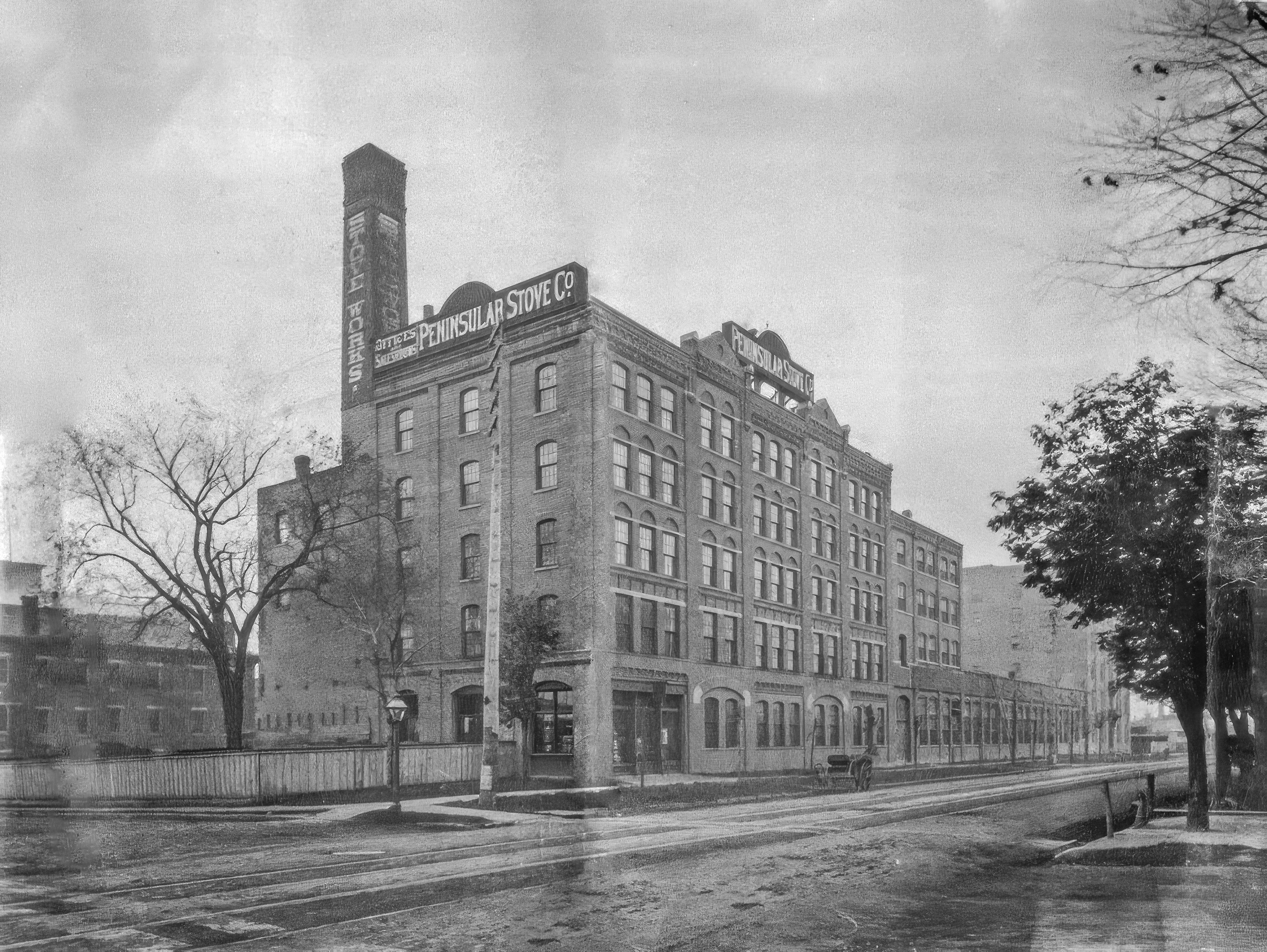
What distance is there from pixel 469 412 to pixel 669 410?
25.0ft

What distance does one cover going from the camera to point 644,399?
4134cm

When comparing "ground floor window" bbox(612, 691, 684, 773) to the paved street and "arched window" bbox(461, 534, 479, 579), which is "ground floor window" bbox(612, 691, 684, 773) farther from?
the paved street

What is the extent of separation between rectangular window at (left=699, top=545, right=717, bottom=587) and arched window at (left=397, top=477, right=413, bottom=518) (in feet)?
38.2

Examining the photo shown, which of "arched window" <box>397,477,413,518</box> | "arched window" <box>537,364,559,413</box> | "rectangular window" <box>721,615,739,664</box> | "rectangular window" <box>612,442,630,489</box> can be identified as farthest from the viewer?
"rectangular window" <box>721,615,739,664</box>

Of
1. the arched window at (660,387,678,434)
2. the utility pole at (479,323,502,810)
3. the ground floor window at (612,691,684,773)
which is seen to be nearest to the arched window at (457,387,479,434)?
the arched window at (660,387,678,434)

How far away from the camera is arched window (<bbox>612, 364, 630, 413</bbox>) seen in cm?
3956

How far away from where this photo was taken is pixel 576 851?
16.8 metres

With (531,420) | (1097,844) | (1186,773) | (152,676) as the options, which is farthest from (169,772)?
(1186,773)

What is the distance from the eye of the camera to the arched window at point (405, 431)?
44.4 meters

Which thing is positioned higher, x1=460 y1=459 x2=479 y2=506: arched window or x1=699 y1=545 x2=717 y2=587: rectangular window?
x1=460 y1=459 x2=479 y2=506: arched window

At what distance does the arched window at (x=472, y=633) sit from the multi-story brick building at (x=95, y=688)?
13.1 m

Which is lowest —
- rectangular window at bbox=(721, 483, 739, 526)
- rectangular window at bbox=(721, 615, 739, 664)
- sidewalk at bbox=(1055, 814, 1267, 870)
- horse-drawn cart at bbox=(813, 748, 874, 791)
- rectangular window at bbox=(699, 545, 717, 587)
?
horse-drawn cart at bbox=(813, 748, 874, 791)

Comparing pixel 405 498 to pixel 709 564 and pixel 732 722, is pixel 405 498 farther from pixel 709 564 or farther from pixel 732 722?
pixel 732 722

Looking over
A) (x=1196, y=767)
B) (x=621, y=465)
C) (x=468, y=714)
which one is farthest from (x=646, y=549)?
(x=1196, y=767)
